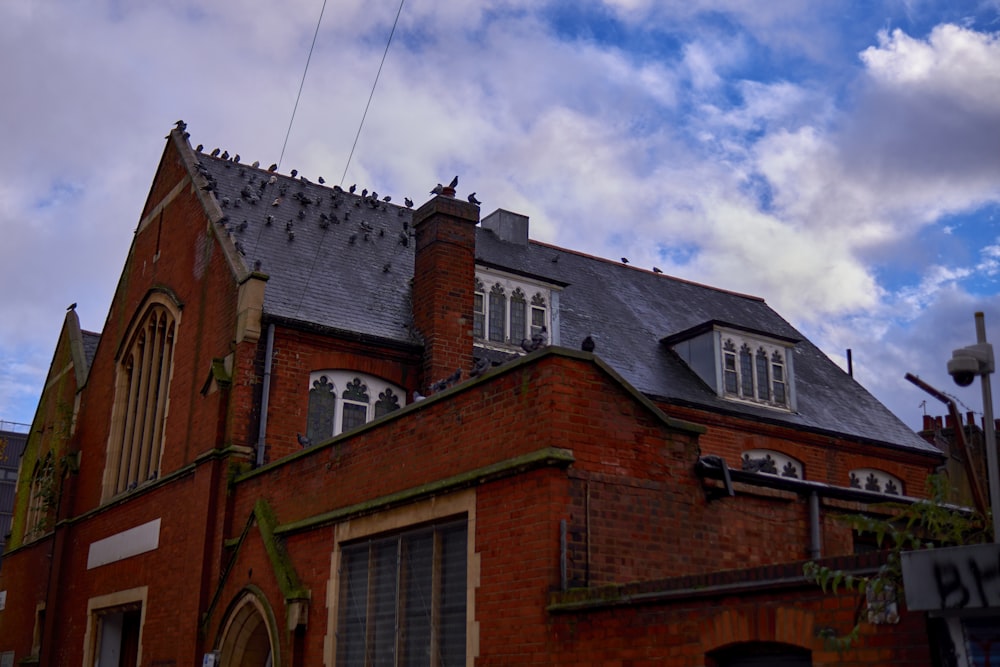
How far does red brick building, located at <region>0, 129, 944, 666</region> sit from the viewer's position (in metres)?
10.2

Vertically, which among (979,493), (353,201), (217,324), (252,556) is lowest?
(979,493)

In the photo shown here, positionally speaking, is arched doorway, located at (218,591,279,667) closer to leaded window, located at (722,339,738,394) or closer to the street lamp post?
leaded window, located at (722,339,738,394)

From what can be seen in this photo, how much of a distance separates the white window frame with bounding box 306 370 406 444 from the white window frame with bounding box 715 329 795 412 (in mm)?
7888

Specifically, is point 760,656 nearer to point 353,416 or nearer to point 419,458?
Result: point 419,458

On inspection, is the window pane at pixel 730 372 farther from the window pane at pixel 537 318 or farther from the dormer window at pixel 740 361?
the window pane at pixel 537 318

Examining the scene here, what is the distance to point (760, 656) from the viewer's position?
809 centimetres

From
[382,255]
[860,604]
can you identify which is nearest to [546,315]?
[382,255]

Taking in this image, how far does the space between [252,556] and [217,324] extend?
507cm

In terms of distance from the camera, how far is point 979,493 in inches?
238

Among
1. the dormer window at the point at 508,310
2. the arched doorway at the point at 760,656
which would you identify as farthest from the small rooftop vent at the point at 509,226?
the arched doorway at the point at 760,656

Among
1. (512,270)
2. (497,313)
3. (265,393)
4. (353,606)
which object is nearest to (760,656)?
(353,606)

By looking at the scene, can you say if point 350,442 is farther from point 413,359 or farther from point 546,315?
point 546,315

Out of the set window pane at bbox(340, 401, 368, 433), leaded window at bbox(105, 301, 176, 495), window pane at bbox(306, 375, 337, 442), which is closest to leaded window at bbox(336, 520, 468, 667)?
window pane at bbox(306, 375, 337, 442)

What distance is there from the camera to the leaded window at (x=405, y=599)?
37.9 feet
